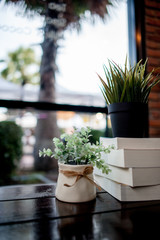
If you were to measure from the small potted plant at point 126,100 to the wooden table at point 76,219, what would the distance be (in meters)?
0.28

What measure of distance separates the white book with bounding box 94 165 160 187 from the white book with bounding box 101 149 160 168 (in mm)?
18

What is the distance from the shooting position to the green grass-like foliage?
0.74 m

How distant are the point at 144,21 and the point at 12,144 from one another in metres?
2.18

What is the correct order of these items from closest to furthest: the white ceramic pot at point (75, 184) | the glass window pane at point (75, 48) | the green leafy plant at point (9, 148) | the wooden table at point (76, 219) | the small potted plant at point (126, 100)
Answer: the wooden table at point (76, 219) < the white ceramic pot at point (75, 184) < the small potted plant at point (126, 100) < the glass window pane at point (75, 48) < the green leafy plant at point (9, 148)

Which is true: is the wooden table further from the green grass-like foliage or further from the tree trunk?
the tree trunk

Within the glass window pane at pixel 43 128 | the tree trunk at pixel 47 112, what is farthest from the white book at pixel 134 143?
the tree trunk at pixel 47 112

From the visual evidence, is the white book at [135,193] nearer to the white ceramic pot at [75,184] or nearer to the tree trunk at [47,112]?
the white ceramic pot at [75,184]

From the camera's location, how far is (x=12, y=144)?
8.14ft

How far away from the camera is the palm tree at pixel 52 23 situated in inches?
67.9

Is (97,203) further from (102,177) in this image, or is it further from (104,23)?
(104,23)

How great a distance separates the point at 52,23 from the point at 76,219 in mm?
1784

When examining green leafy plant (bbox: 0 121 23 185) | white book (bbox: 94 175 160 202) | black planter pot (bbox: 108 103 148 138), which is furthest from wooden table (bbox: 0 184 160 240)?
green leafy plant (bbox: 0 121 23 185)

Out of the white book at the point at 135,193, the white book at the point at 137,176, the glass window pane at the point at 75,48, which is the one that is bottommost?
the white book at the point at 135,193

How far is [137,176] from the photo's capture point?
2.10ft
